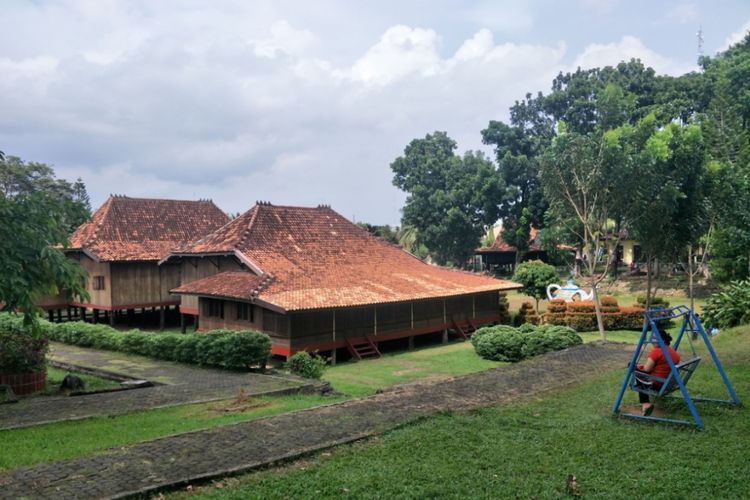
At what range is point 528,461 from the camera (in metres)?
7.14

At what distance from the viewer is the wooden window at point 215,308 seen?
24.4 m

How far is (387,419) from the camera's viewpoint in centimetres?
928

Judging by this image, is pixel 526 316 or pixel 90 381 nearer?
pixel 90 381

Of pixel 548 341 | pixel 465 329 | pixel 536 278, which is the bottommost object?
pixel 465 329

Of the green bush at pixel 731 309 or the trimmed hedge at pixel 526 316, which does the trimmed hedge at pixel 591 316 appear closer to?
the trimmed hedge at pixel 526 316

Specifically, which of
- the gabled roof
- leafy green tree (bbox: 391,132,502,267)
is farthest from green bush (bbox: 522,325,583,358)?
the gabled roof

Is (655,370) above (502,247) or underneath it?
underneath

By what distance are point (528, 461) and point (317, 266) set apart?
19.6 m

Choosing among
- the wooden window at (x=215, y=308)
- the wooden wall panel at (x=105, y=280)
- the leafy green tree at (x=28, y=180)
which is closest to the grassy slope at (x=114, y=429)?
the wooden window at (x=215, y=308)

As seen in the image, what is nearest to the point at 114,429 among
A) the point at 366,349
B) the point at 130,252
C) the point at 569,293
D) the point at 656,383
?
the point at 656,383

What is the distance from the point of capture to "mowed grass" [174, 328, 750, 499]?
246 inches

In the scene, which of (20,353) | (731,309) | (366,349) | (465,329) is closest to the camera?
(20,353)

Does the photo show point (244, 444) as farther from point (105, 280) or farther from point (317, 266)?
point (105, 280)

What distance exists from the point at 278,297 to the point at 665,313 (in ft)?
47.6
